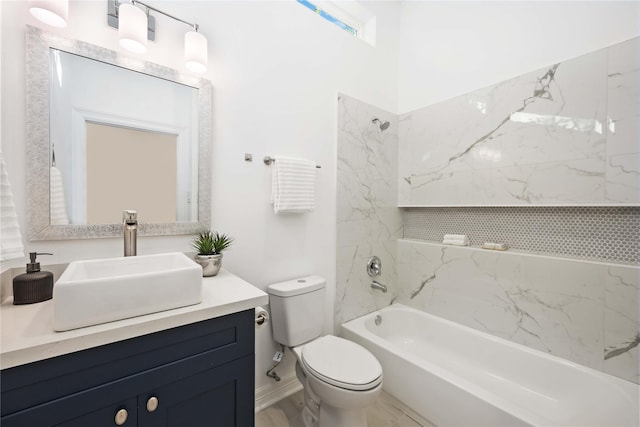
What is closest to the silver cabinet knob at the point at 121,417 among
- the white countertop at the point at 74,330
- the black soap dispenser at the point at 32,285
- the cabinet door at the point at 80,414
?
the cabinet door at the point at 80,414

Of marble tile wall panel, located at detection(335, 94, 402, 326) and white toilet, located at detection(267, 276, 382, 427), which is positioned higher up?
marble tile wall panel, located at detection(335, 94, 402, 326)

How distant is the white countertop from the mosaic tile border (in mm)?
1750

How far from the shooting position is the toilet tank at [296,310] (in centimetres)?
159

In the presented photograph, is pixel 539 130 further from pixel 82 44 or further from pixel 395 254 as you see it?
pixel 82 44

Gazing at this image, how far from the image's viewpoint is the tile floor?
1557mm

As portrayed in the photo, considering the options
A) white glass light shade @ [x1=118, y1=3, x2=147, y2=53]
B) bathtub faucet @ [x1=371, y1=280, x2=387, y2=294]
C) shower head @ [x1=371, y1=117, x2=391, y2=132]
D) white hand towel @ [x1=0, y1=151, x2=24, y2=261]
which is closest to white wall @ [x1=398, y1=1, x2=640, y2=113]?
shower head @ [x1=371, y1=117, x2=391, y2=132]

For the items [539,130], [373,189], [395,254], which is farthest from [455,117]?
[395,254]

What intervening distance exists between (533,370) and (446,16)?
260 centimetres

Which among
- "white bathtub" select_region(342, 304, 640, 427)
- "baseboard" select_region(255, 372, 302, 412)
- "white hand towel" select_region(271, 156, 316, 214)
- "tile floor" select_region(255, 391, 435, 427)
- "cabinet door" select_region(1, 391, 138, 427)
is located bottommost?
"tile floor" select_region(255, 391, 435, 427)

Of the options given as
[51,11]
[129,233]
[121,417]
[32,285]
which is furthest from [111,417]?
[51,11]

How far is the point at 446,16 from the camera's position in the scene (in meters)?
2.13

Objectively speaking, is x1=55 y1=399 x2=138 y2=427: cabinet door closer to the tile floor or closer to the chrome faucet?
the chrome faucet

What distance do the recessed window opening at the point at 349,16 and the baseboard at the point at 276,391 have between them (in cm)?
263

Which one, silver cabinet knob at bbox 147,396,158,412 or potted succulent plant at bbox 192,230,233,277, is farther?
potted succulent plant at bbox 192,230,233,277
